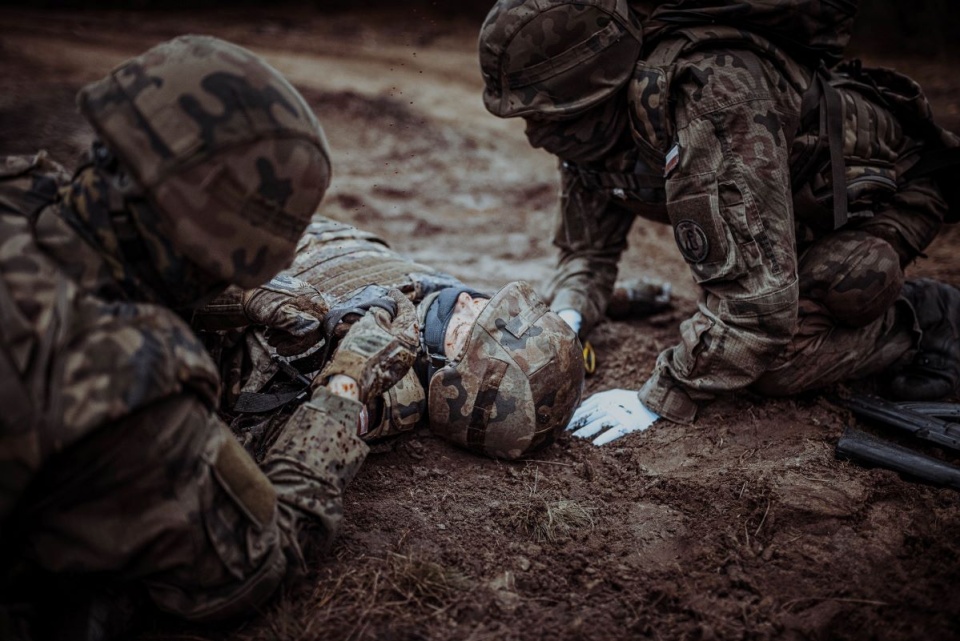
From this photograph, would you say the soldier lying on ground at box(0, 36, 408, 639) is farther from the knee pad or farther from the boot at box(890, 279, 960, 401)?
the boot at box(890, 279, 960, 401)

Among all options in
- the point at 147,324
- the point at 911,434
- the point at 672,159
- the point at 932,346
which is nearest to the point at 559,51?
the point at 672,159

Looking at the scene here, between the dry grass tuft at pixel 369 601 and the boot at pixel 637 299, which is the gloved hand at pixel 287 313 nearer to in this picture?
the dry grass tuft at pixel 369 601

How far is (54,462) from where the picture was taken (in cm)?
171

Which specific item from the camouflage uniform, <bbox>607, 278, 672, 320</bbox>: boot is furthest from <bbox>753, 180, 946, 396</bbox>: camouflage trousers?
the camouflage uniform

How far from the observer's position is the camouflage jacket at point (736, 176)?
290 cm

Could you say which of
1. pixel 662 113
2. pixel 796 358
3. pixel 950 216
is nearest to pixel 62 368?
pixel 662 113

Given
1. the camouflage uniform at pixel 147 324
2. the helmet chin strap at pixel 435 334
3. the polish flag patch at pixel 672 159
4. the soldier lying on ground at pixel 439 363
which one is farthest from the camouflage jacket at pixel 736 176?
the camouflage uniform at pixel 147 324

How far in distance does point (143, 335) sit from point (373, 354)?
736mm

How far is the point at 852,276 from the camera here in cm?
326

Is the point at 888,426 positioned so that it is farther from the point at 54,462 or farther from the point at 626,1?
the point at 54,462

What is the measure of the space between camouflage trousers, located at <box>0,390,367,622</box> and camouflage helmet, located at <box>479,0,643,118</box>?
5.84 feet

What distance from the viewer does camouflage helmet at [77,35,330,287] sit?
179 centimetres

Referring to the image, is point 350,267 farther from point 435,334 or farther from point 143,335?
point 143,335

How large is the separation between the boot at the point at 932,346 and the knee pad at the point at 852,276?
1.37 ft
